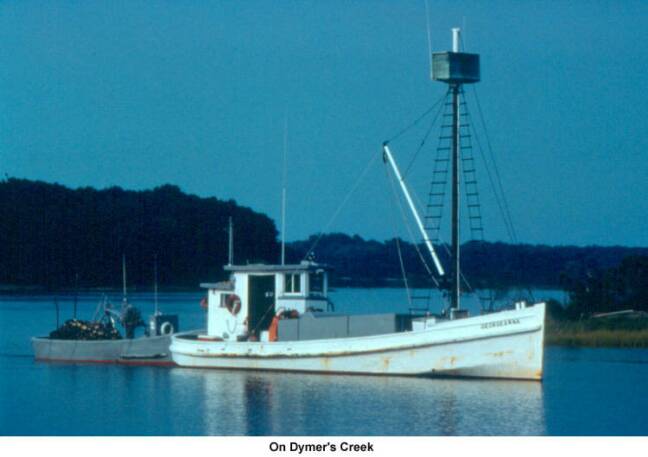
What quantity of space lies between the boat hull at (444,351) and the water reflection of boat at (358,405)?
0.88 ft

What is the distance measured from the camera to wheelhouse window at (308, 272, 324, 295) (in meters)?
34.1

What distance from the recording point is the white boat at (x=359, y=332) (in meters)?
30.0

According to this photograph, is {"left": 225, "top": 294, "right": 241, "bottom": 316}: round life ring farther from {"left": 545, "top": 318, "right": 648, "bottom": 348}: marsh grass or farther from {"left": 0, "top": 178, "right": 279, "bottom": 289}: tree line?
{"left": 0, "top": 178, "right": 279, "bottom": 289}: tree line

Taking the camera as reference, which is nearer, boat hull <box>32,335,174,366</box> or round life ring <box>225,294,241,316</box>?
round life ring <box>225,294,241,316</box>

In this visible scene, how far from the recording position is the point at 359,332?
31.5m

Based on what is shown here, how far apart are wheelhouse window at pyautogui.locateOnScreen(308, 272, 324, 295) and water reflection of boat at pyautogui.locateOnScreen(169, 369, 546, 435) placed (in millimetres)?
2502

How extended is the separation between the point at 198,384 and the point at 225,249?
1174 inches

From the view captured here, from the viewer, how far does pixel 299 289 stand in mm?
33938

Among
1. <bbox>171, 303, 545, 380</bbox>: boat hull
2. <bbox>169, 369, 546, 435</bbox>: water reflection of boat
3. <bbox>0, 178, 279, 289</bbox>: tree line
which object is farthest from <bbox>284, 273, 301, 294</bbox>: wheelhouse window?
<bbox>0, 178, 279, 289</bbox>: tree line

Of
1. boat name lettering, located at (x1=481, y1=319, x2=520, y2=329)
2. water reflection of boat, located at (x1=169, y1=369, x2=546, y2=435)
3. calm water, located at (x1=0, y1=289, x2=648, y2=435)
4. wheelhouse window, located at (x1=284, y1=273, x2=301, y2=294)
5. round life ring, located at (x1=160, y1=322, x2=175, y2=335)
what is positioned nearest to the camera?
water reflection of boat, located at (x1=169, y1=369, x2=546, y2=435)
